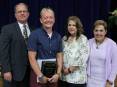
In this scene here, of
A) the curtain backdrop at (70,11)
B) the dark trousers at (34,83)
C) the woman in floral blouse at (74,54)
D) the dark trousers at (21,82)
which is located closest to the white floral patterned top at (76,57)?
the woman in floral blouse at (74,54)

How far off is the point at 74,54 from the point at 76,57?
0.04 meters

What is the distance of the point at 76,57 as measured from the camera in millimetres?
3873

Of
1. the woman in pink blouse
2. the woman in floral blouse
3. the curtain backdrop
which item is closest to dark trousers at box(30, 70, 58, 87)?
the woman in floral blouse

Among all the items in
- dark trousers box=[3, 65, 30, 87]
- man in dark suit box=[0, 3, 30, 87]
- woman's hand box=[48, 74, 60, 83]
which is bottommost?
dark trousers box=[3, 65, 30, 87]

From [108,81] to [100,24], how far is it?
66 centimetres

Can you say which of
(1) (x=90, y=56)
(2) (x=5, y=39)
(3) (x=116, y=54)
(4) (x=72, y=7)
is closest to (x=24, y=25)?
(2) (x=5, y=39)

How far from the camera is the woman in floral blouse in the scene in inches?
153

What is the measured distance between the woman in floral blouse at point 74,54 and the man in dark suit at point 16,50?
441 mm

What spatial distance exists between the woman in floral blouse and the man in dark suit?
0.44 meters

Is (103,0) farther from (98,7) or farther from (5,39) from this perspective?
(5,39)

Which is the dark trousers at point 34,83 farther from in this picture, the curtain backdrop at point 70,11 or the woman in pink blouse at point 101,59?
the curtain backdrop at point 70,11

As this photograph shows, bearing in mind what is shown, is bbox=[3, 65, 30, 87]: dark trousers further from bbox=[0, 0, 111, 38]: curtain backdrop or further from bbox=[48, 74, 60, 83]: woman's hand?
bbox=[0, 0, 111, 38]: curtain backdrop

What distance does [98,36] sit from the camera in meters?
3.96

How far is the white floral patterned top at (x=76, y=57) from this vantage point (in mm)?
3879
